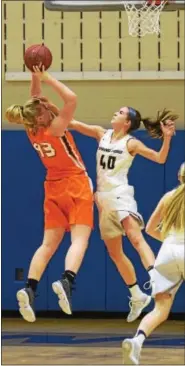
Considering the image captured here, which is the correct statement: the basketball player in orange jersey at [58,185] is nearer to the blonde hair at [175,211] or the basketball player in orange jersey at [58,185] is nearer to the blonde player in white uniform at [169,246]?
the blonde player in white uniform at [169,246]

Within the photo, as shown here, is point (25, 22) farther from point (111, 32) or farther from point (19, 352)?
point (19, 352)

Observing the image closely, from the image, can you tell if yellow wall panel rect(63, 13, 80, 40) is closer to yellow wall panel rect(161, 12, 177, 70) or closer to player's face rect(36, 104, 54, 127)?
yellow wall panel rect(161, 12, 177, 70)

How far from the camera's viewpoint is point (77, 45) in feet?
51.0

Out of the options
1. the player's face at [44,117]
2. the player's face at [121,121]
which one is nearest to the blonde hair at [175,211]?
the player's face at [121,121]

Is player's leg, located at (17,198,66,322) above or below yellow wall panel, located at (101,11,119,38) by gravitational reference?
below

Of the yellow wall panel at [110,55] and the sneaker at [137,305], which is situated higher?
the yellow wall panel at [110,55]

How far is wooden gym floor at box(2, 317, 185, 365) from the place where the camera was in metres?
12.4

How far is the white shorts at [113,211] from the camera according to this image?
865 cm

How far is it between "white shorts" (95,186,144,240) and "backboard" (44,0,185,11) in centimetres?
219

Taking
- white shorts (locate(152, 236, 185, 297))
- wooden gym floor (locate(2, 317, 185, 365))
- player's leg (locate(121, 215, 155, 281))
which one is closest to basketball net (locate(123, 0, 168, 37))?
player's leg (locate(121, 215, 155, 281))

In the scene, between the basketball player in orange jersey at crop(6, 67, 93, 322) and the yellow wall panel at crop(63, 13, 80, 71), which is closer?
the basketball player in orange jersey at crop(6, 67, 93, 322)

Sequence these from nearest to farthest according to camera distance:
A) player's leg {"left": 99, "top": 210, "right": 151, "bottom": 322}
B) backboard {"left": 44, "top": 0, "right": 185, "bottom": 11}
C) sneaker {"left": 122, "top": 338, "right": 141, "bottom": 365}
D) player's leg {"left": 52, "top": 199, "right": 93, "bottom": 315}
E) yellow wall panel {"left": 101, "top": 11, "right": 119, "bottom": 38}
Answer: sneaker {"left": 122, "top": 338, "right": 141, "bottom": 365} < player's leg {"left": 52, "top": 199, "right": 93, "bottom": 315} < player's leg {"left": 99, "top": 210, "right": 151, "bottom": 322} < backboard {"left": 44, "top": 0, "right": 185, "bottom": 11} < yellow wall panel {"left": 101, "top": 11, "right": 119, "bottom": 38}

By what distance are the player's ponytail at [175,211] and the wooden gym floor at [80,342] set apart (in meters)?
4.30

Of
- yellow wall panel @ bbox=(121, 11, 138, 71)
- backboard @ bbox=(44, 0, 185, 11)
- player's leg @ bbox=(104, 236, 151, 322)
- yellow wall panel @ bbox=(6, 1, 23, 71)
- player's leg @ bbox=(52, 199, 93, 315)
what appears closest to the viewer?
player's leg @ bbox=(52, 199, 93, 315)
